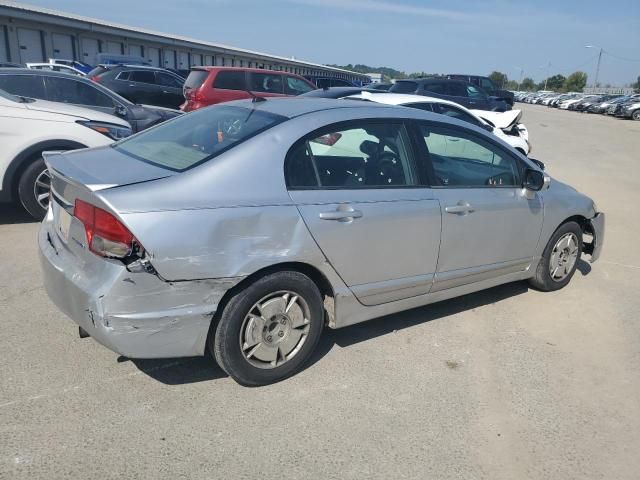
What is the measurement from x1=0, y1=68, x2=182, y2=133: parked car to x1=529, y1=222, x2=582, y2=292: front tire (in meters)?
5.91

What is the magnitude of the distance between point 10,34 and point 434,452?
31.2 meters

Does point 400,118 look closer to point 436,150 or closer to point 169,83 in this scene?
point 436,150

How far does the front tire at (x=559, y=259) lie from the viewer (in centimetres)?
475

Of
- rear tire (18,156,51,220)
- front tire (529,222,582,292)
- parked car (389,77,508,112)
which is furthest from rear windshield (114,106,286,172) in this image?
parked car (389,77,508,112)

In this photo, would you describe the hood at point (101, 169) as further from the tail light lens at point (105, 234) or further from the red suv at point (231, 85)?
the red suv at point (231, 85)

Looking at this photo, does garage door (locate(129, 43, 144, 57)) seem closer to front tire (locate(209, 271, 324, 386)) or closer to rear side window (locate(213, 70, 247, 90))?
rear side window (locate(213, 70, 247, 90))

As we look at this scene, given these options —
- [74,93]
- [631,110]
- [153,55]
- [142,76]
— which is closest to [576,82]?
[631,110]

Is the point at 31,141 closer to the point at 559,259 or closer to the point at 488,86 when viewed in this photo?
the point at 559,259

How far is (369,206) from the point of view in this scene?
3367mm

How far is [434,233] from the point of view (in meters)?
3.70

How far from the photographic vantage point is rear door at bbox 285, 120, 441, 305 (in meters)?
3.19

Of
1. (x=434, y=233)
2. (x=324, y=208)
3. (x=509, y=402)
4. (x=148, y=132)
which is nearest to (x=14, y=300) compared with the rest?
(x=148, y=132)

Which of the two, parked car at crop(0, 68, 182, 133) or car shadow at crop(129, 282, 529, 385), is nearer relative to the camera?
car shadow at crop(129, 282, 529, 385)

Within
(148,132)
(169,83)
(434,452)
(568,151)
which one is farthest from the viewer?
(169,83)
